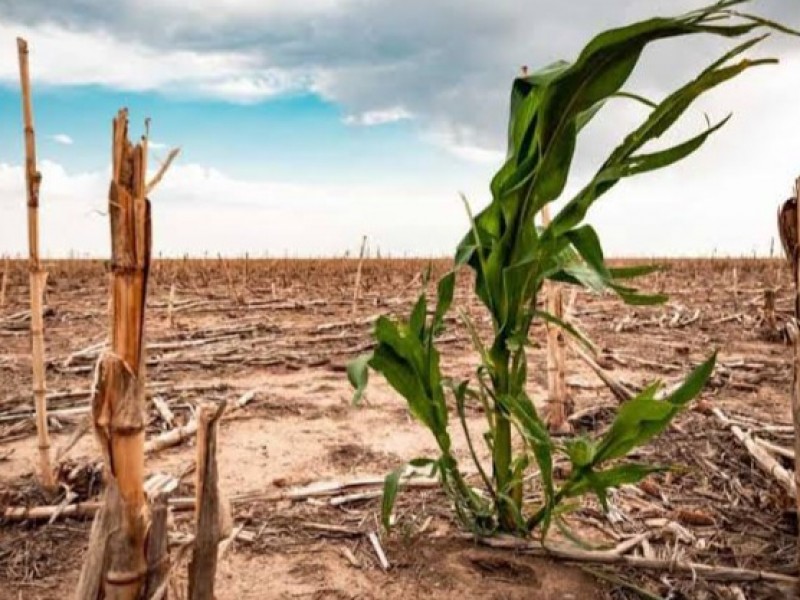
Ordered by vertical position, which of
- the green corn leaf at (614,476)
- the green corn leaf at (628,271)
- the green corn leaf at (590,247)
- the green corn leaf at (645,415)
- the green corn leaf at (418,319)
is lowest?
the green corn leaf at (614,476)

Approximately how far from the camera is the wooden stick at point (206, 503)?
60.7 inches

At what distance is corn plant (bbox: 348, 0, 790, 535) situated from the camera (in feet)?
7.02

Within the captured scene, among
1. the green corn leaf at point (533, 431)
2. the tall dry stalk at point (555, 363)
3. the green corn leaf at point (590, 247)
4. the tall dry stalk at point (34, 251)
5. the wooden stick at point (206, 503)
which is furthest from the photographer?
the tall dry stalk at point (555, 363)

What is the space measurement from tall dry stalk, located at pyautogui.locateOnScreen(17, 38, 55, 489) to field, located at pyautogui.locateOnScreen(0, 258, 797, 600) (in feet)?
0.73

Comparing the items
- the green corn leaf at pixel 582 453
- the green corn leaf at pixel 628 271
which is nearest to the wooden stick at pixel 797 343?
the green corn leaf at pixel 628 271

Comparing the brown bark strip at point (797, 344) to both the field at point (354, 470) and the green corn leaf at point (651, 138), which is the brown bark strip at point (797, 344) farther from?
the green corn leaf at point (651, 138)

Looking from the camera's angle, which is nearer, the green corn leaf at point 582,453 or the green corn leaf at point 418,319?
the green corn leaf at point 582,453

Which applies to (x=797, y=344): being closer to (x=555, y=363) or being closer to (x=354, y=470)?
(x=555, y=363)

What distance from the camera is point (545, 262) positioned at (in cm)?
241

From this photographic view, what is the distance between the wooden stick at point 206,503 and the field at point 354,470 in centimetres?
34

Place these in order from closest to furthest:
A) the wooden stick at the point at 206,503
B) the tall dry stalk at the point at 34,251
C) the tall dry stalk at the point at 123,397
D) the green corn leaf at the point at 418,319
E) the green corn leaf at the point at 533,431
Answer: the tall dry stalk at the point at 123,397, the wooden stick at the point at 206,503, the green corn leaf at the point at 533,431, the green corn leaf at the point at 418,319, the tall dry stalk at the point at 34,251

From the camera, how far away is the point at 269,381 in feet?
19.8

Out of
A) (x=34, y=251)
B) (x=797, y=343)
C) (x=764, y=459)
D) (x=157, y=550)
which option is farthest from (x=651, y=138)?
(x=34, y=251)

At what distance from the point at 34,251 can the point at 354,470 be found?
1882 millimetres
